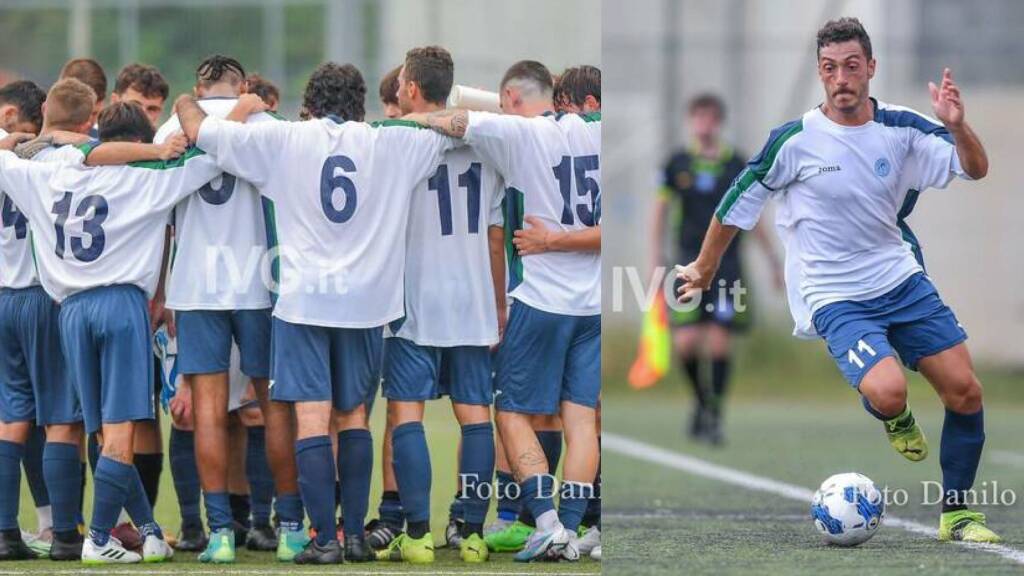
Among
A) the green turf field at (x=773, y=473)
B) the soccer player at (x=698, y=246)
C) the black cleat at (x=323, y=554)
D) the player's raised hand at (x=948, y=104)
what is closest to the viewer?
the green turf field at (x=773, y=473)

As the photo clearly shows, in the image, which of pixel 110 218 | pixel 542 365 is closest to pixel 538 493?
pixel 542 365

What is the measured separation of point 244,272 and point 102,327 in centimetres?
59

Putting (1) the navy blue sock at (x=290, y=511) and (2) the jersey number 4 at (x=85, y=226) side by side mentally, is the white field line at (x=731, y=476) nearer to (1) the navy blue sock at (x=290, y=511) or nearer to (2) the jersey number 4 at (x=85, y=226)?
(1) the navy blue sock at (x=290, y=511)

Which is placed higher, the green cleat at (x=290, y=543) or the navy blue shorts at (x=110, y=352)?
the navy blue shorts at (x=110, y=352)

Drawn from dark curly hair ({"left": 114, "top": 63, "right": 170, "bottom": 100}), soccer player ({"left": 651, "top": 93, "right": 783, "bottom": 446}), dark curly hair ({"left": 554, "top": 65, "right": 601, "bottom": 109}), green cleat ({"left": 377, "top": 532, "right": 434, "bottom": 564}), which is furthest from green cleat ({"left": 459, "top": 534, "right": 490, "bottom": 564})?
soccer player ({"left": 651, "top": 93, "right": 783, "bottom": 446})

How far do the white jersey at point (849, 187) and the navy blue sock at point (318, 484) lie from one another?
1.86 meters

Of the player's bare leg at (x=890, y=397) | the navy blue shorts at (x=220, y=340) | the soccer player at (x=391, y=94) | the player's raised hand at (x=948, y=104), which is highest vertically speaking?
the soccer player at (x=391, y=94)

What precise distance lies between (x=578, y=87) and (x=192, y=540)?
2.47 m

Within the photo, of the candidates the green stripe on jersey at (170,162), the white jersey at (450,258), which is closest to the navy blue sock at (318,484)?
the white jersey at (450,258)

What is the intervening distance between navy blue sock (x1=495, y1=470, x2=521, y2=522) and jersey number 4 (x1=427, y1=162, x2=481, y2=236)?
1.12 metres

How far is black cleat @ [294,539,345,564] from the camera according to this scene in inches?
276

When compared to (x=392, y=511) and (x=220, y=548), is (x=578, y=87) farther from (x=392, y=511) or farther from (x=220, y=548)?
(x=220, y=548)

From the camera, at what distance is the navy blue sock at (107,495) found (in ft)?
23.4

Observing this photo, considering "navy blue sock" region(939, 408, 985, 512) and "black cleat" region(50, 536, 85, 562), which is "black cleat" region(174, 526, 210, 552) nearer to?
"black cleat" region(50, 536, 85, 562)
